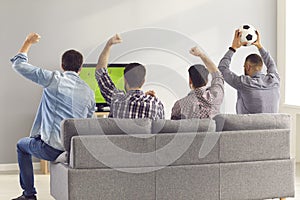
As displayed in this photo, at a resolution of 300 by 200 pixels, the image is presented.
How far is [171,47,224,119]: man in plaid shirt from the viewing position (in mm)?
4707

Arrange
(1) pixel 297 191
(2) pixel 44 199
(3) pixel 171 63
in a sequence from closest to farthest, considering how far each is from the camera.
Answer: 1. (2) pixel 44 199
2. (1) pixel 297 191
3. (3) pixel 171 63

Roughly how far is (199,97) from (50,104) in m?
1.09

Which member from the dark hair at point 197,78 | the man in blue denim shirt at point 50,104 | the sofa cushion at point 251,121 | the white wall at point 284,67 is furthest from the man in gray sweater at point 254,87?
the white wall at point 284,67

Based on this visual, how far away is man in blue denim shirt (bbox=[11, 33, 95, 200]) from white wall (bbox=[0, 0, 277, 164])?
2217 millimetres

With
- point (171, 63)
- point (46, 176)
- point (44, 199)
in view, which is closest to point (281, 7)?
point (171, 63)

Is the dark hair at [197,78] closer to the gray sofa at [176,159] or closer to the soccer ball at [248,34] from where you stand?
the gray sofa at [176,159]

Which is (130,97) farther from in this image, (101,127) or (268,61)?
(268,61)

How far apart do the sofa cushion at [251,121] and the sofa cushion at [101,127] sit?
563 mm

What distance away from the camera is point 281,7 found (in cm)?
780

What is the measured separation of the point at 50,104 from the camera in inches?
187

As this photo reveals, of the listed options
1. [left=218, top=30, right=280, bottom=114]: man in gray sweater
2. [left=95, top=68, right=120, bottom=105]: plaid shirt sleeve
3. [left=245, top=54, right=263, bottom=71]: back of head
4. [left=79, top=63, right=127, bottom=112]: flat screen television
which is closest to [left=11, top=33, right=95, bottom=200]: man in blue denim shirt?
[left=95, top=68, right=120, bottom=105]: plaid shirt sleeve

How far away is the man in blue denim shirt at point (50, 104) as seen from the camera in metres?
4.72

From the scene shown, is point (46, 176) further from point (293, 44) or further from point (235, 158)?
point (293, 44)

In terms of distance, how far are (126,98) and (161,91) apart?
2.56 meters
